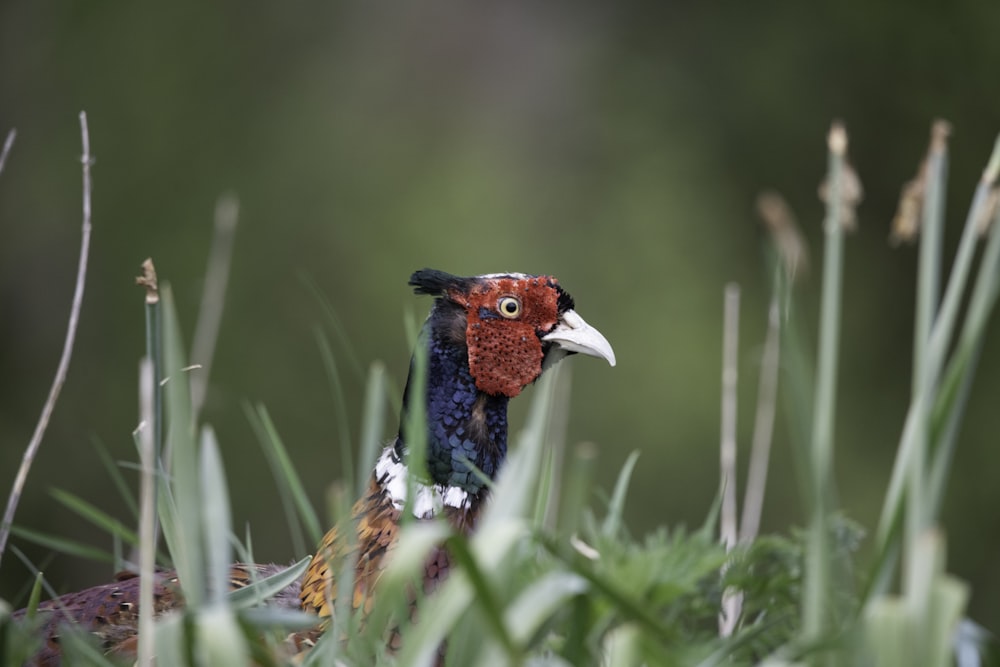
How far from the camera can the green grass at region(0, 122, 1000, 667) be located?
1029 mm

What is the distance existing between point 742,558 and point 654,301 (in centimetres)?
506

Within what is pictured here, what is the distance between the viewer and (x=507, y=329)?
217 cm

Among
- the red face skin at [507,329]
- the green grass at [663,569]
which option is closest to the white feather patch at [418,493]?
the red face skin at [507,329]

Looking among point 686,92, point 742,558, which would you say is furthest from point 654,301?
point 742,558

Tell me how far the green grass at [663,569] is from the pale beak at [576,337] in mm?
814

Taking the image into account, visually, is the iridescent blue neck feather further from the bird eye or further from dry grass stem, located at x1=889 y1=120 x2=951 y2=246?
dry grass stem, located at x1=889 y1=120 x2=951 y2=246

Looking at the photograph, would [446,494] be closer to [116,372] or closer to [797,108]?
[116,372]

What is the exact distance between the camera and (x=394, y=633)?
1.70 metres

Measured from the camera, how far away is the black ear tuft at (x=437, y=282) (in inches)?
86.7

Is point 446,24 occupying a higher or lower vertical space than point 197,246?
higher

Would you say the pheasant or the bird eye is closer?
the pheasant

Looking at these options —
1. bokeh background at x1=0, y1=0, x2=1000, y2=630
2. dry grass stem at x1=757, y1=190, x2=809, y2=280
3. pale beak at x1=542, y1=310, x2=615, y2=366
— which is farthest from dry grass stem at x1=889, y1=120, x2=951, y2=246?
bokeh background at x1=0, y1=0, x2=1000, y2=630

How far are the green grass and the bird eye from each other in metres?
0.80

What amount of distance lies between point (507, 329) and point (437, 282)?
0.49 ft
